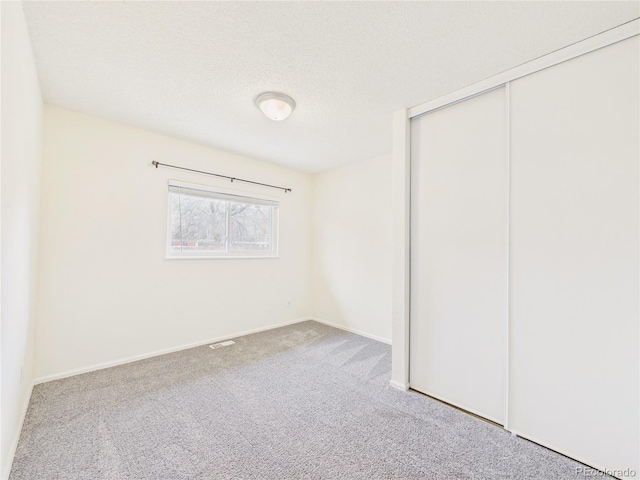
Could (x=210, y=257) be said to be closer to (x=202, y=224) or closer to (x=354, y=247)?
(x=202, y=224)

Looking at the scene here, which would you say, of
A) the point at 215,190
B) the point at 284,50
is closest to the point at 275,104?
the point at 284,50

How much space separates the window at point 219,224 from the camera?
3334 mm

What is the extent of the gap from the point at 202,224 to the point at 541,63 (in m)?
3.53

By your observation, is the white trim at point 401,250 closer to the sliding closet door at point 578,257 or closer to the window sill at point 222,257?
the sliding closet door at point 578,257

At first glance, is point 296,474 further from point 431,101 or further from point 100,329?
point 431,101

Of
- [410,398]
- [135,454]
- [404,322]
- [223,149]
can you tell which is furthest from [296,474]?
[223,149]


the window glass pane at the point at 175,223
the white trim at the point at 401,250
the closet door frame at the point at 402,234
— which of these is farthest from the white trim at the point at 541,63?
the window glass pane at the point at 175,223

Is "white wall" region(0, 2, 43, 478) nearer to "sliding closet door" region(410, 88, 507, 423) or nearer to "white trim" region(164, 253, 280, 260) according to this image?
"white trim" region(164, 253, 280, 260)

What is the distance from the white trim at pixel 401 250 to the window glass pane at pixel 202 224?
7.57 feet

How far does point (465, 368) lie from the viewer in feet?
7.06

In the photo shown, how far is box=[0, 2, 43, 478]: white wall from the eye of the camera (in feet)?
4.45

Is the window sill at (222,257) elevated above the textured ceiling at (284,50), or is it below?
below

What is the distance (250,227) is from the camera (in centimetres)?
406

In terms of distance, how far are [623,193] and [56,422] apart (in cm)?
374
